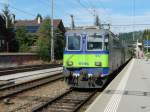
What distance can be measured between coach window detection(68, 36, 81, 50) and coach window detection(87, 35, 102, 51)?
45 centimetres

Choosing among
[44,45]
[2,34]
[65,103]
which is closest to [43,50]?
[44,45]

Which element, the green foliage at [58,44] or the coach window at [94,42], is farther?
the green foliage at [58,44]

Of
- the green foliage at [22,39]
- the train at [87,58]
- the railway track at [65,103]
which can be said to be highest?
the green foliage at [22,39]

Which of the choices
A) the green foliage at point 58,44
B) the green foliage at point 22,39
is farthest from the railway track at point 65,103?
the green foliage at point 22,39

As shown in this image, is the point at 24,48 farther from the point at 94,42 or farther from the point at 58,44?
the point at 94,42

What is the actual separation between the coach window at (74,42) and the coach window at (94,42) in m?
0.45

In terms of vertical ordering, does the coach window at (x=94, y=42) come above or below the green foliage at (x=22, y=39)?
below

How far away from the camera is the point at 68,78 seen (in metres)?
17.6

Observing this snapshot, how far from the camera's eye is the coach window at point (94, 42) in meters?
17.7

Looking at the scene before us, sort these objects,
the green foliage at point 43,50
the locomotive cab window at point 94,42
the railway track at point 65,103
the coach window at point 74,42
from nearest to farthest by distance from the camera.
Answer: the railway track at point 65,103, the locomotive cab window at point 94,42, the coach window at point 74,42, the green foliage at point 43,50

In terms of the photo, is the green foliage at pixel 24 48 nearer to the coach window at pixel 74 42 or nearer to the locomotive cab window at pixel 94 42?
the coach window at pixel 74 42

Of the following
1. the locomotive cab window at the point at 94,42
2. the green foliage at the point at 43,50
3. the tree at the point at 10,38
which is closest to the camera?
the locomotive cab window at the point at 94,42

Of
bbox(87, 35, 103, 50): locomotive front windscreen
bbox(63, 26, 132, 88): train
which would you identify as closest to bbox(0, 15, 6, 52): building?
bbox(63, 26, 132, 88): train

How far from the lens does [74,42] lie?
18.1 metres
